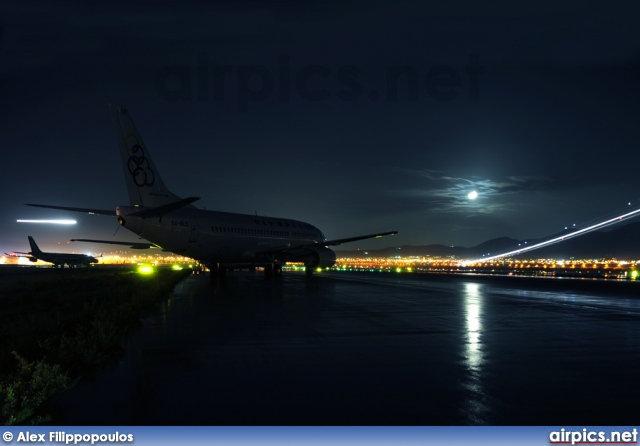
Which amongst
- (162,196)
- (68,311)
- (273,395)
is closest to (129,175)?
(162,196)

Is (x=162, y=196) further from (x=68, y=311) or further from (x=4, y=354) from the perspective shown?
(x=4, y=354)

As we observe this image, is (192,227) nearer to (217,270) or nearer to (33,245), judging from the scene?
(217,270)

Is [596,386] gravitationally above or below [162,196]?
below

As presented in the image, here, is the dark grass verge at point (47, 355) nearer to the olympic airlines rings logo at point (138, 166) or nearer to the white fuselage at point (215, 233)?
the white fuselage at point (215, 233)

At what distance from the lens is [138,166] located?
1267 inches

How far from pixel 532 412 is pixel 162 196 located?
29177mm

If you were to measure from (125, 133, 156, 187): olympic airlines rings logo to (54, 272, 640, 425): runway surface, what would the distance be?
16457 mm

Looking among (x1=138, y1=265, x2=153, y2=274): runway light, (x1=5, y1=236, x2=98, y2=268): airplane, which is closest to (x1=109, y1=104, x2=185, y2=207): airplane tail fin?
(x1=138, y1=265, x2=153, y2=274): runway light

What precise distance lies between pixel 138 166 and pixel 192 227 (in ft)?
16.9

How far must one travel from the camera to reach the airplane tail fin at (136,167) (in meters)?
30.9

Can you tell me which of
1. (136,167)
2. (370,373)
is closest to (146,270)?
(136,167)

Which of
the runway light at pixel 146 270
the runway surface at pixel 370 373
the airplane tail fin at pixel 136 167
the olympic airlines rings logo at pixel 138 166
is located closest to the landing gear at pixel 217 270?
the airplane tail fin at pixel 136 167

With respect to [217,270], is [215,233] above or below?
above

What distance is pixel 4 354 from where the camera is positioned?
981 cm
